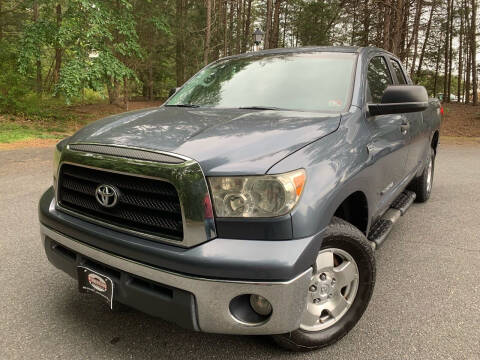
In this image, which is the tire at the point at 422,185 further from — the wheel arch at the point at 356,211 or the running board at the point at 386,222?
the wheel arch at the point at 356,211

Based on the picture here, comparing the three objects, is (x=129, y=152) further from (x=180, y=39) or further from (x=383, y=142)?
(x=180, y=39)

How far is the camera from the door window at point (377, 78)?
10.00 feet

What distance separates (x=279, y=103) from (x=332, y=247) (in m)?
1.20

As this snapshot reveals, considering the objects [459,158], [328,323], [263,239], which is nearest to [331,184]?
[263,239]

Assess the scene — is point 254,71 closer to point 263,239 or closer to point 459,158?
point 263,239

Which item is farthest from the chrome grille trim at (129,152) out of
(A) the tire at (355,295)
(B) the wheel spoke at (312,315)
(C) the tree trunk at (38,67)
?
Answer: (C) the tree trunk at (38,67)

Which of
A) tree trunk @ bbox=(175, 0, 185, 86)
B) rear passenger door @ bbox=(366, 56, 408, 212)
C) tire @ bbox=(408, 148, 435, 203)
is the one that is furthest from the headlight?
tree trunk @ bbox=(175, 0, 185, 86)

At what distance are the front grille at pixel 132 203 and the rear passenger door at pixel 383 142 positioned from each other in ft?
4.76

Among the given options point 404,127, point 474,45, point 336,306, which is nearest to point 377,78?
point 404,127

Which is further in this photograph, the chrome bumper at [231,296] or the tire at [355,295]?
the tire at [355,295]

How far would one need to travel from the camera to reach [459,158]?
9320 mm

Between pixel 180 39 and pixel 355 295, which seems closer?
pixel 355 295

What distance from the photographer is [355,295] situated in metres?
2.30

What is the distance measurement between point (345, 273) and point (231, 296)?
811 millimetres
